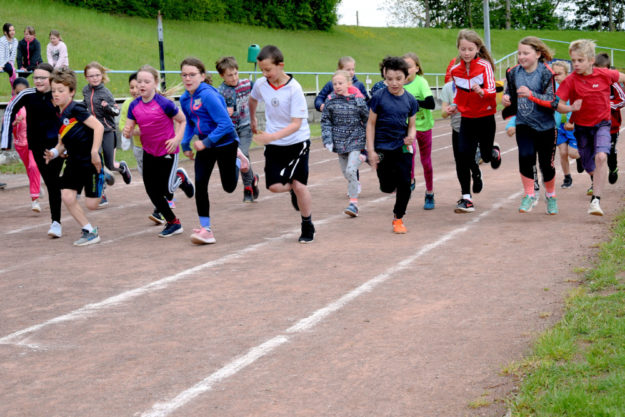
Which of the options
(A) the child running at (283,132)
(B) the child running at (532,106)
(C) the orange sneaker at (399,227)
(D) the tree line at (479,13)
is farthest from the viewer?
(D) the tree line at (479,13)

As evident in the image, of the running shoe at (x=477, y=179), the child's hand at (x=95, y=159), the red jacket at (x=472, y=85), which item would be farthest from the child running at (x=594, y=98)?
the child's hand at (x=95, y=159)

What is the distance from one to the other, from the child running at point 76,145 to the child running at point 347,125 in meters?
3.12

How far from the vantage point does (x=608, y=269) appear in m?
6.93

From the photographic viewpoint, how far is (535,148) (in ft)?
32.4

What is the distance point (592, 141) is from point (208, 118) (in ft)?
14.8

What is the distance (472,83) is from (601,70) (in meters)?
1.49

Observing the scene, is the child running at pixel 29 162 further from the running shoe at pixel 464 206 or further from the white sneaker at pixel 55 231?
the running shoe at pixel 464 206

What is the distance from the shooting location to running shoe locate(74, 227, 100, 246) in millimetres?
9195

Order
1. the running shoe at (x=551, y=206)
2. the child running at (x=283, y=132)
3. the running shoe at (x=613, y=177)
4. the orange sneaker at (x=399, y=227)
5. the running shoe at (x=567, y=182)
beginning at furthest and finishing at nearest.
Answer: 1. the running shoe at (x=567, y=182)
2. the running shoe at (x=613, y=177)
3. the running shoe at (x=551, y=206)
4. the orange sneaker at (x=399, y=227)
5. the child running at (x=283, y=132)

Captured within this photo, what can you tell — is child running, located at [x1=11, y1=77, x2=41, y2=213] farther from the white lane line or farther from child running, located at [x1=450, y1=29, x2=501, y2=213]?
the white lane line

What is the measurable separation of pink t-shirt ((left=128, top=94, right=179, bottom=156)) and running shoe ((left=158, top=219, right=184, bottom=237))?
90cm

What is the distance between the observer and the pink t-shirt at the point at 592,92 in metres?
9.66

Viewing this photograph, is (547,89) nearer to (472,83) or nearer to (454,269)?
(472,83)

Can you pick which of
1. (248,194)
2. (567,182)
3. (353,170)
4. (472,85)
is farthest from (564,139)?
(248,194)
